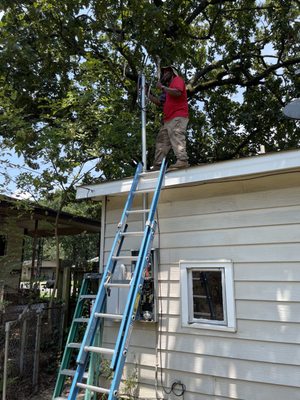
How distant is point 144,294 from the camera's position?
13.5 feet

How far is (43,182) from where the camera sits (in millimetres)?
6023

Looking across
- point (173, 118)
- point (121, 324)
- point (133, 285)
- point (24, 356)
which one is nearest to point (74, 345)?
point (121, 324)

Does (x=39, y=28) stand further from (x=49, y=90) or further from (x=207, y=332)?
(x=207, y=332)

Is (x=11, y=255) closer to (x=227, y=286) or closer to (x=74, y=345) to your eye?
(x=74, y=345)

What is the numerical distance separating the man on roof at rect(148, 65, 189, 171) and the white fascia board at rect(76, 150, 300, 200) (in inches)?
17.3

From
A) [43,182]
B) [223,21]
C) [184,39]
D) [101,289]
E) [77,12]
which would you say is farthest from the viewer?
[223,21]

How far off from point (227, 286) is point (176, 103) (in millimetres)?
2590

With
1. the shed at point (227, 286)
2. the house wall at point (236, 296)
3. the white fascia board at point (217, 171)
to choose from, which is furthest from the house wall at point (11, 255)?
the house wall at point (236, 296)

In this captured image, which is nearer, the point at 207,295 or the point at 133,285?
the point at 133,285

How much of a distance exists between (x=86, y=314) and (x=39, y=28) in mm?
5818

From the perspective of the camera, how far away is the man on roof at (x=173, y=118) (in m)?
4.51

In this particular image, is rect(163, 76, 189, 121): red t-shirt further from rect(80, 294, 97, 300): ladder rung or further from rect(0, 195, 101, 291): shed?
rect(0, 195, 101, 291): shed

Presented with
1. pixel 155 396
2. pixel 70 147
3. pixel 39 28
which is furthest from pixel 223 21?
pixel 155 396

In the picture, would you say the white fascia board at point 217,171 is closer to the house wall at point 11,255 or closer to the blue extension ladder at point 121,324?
the blue extension ladder at point 121,324
